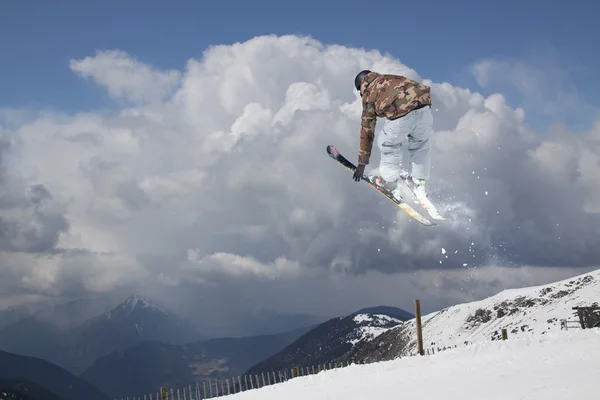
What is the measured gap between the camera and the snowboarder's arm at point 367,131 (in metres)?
9.09

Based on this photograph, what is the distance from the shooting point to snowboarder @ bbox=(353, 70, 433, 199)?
8.74 meters

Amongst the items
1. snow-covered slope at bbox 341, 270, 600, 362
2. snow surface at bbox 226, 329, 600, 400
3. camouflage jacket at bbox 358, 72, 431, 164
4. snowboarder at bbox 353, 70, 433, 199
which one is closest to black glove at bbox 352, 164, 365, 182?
snowboarder at bbox 353, 70, 433, 199

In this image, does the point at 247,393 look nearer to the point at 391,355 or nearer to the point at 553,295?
the point at 553,295

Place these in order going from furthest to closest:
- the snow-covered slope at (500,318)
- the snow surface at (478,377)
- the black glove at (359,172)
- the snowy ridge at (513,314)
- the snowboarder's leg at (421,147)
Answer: the snow-covered slope at (500,318), the snowy ridge at (513,314), the snow surface at (478,377), the black glove at (359,172), the snowboarder's leg at (421,147)

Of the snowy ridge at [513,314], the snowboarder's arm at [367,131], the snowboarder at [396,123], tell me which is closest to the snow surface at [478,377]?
the snowboarder at [396,123]

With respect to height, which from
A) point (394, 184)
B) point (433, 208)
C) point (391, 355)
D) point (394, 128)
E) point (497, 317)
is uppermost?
point (394, 128)

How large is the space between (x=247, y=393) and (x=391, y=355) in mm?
118099

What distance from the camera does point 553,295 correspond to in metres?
109

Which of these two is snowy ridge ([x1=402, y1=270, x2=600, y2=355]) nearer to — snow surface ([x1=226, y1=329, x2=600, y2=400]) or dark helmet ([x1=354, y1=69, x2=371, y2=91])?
snow surface ([x1=226, y1=329, x2=600, y2=400])

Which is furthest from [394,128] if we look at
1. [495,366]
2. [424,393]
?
[495,366]

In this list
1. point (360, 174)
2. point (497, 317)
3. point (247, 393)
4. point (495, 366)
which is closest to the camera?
point (360, 174)

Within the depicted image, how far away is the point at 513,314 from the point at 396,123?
11423cm

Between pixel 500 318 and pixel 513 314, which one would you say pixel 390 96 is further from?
pixel 500 318

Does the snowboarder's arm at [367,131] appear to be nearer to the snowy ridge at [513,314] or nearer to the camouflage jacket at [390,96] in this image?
the camouflage jacket at [390,96]
